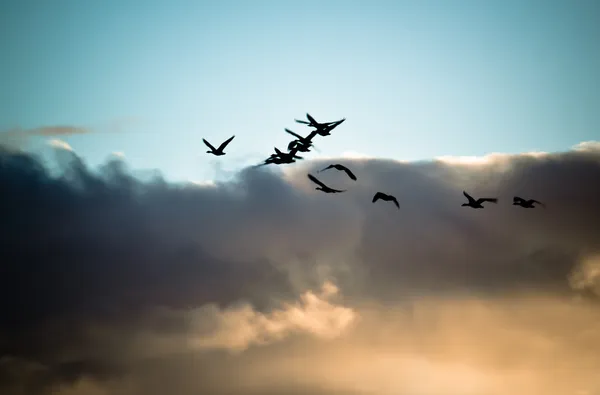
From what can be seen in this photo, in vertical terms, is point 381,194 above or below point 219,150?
below

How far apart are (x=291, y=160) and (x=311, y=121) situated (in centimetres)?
809

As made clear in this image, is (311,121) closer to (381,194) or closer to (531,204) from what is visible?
(381,194)

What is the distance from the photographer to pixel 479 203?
120625mm

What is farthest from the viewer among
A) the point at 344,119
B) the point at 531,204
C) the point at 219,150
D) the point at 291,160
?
the point at 531,204

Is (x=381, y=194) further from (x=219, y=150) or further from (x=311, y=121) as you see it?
(x=219, y=150)

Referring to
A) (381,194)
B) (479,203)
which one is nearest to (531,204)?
(479,203)

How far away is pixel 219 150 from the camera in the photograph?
4525 inches

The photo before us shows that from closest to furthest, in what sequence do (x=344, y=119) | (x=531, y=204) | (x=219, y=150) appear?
1. (x=344, y=119)
2. (x=219, y=150)
3. (x=531, y=204)

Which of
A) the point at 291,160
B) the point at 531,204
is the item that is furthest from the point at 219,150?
the point at 531,204

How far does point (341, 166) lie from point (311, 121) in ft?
29.4

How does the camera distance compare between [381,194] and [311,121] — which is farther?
[381,194]

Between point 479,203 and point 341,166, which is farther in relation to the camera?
point 479,203

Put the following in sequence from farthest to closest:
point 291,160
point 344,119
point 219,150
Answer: point 219,150
point 291,160
point 344,119

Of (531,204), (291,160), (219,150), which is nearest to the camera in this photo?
(291,160)
